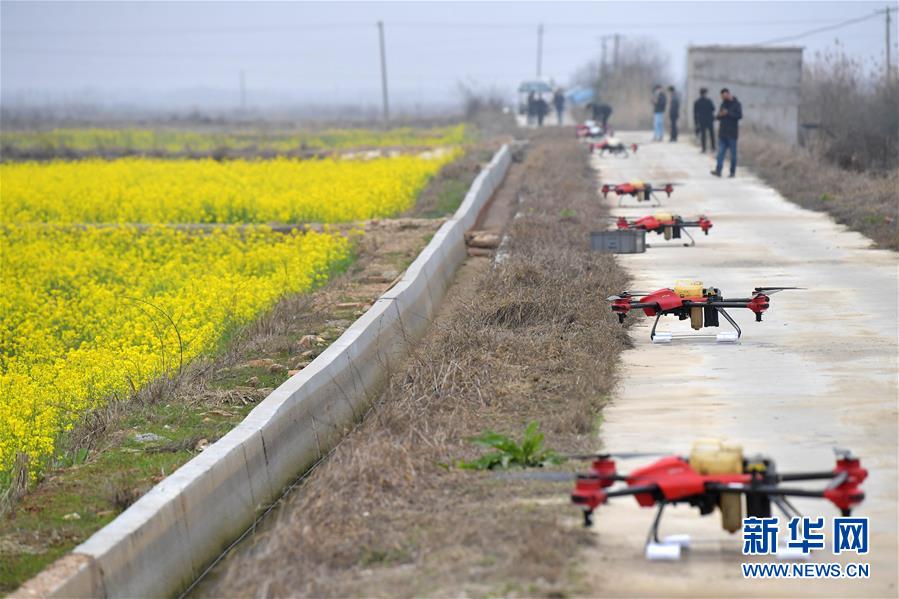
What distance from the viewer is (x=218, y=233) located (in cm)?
2155

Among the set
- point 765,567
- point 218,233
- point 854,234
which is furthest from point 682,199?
point 765,567

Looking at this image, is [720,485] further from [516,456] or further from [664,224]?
[664,224]

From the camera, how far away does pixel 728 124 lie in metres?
27.8

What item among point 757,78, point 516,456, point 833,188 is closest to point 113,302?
point 516,456

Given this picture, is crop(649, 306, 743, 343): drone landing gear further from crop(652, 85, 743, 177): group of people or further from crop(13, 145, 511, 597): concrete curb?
crop(652, 85, 743, 177): group of people

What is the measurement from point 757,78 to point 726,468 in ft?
139

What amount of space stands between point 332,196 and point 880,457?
18.6m

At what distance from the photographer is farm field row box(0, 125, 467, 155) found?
47.5 metres

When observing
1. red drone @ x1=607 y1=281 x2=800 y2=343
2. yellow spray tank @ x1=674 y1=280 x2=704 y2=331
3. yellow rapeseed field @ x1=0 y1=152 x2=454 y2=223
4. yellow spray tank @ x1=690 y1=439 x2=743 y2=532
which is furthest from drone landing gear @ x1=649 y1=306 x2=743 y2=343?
yellow rapeseed field @ x1=0 y1=152 x2=454 y2=223

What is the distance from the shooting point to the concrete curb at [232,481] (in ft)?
22.0

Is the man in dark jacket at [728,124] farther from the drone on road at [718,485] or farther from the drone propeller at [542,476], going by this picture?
the drone on road at [718,485]

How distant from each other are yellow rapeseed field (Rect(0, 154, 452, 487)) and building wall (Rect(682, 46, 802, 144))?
1512 cm

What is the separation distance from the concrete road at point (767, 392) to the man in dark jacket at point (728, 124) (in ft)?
26.7

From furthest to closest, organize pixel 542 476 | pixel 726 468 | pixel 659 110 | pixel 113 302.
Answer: pixel 659 110 < pixel 113 302 < pixel 542 476 < pixel 726 468
